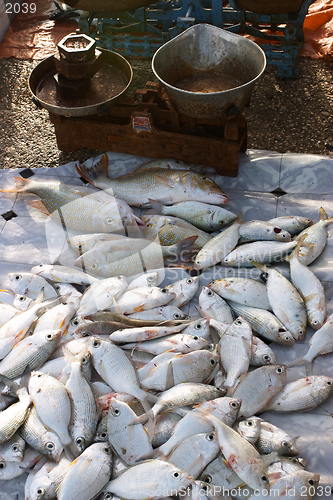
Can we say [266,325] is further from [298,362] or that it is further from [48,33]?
[48,33]

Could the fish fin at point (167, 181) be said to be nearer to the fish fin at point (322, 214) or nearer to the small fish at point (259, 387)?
the fish fin at point (322, 214)

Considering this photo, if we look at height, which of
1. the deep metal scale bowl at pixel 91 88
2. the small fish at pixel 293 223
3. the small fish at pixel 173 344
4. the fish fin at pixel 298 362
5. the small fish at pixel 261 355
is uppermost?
the deep metal scale bowl at pixel 91 88

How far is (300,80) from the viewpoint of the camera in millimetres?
5020

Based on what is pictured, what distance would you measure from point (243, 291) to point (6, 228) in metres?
1.99

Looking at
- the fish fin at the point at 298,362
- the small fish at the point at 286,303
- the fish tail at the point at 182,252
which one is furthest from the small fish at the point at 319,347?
the fish tail at the point at 182,252

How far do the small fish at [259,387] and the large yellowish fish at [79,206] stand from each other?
1447 mm

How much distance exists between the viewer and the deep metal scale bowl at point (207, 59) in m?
3.52

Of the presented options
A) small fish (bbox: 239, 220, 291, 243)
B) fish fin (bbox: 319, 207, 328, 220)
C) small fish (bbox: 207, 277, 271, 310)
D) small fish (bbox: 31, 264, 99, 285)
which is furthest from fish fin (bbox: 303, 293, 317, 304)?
small fish (bbox: 31, 264, 99, 285)

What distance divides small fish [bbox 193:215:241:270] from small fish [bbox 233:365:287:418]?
0.91 metres

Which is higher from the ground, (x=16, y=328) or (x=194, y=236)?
(x=194, y=236)

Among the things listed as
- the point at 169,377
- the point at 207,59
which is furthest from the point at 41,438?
the point at 207,59

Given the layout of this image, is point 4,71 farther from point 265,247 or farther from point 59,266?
point 265,247

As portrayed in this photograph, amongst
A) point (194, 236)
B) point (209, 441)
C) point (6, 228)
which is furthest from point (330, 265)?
point (6, 228)

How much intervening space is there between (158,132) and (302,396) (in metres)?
2.40
